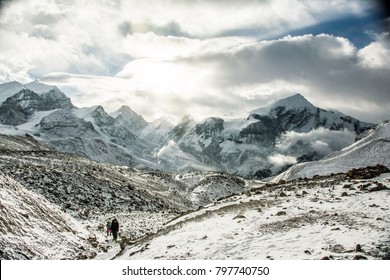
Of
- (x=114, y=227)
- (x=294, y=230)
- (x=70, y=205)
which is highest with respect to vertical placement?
(x=294, y=230)

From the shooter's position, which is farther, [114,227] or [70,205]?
[70,205]

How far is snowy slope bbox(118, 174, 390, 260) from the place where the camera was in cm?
1522

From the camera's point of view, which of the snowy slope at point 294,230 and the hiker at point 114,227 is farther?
the hiker at point 114,227

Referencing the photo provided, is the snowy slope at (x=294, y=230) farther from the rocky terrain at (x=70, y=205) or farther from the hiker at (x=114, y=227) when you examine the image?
the hiker at (x=114, y=227)

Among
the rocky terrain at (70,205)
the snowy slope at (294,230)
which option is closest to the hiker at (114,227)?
the rocky terrain at (70,205)

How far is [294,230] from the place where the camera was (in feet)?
60.4

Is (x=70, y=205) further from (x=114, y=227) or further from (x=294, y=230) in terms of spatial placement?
(x=294, y=230)

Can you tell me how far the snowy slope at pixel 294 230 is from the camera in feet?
49.9

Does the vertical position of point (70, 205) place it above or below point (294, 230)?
below

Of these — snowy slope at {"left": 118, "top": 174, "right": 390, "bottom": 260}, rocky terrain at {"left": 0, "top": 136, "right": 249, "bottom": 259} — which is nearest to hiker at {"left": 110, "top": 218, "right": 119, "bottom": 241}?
rocky terrain at {"left": 0, "top": 136, "right": 249, "bottom": 259}

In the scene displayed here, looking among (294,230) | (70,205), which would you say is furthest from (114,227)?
(294,230)

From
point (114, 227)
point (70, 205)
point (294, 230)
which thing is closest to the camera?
point (294, 230)

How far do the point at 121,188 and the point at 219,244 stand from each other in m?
44.1

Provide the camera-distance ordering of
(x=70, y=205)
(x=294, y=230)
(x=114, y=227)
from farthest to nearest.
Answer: (x=70, y=205) → (x=114, y=227) → (x=294, y=230)
